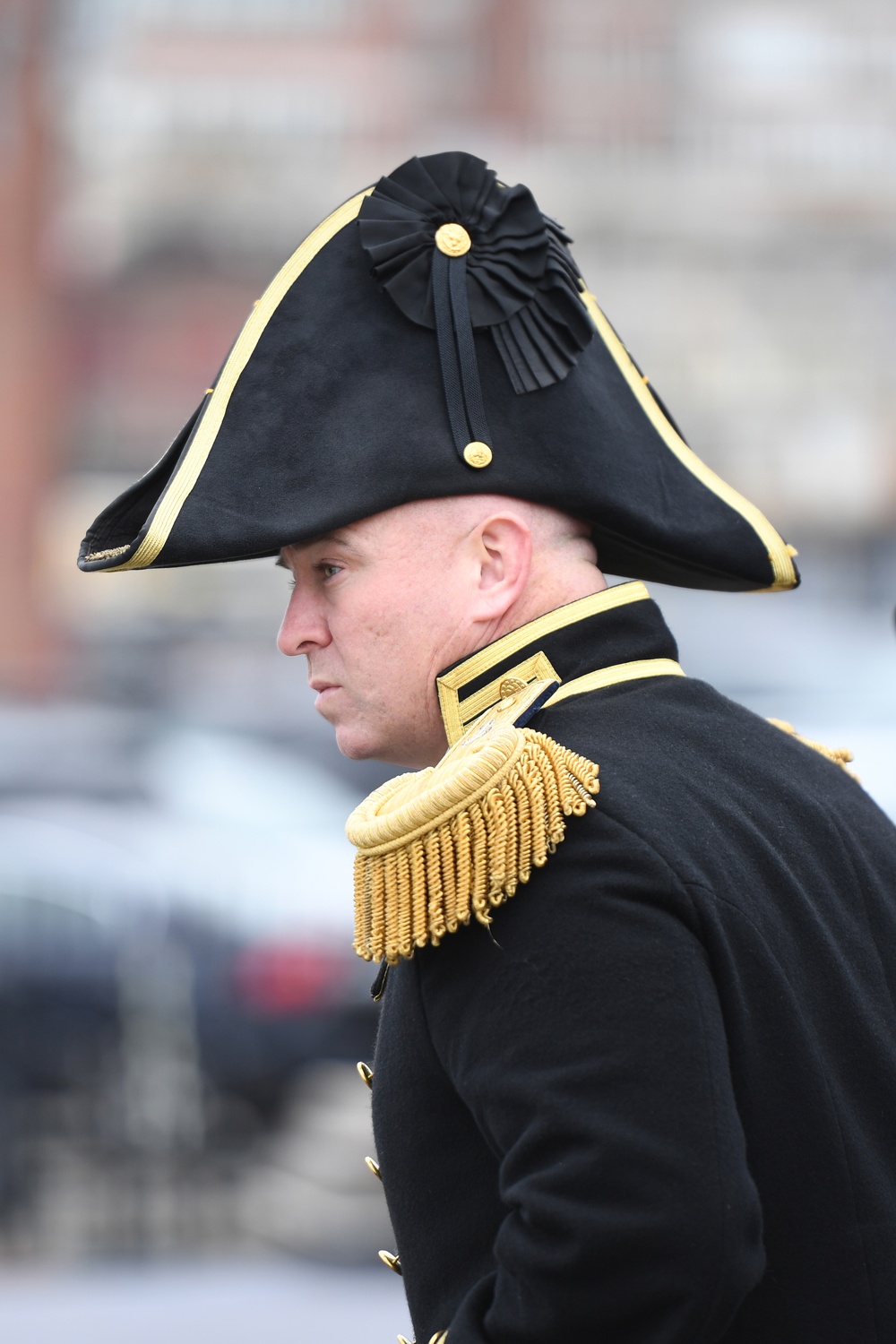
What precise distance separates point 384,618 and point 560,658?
0.20 meters

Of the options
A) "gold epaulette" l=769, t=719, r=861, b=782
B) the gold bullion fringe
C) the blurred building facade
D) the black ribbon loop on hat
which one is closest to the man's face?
the black ribbon loop on hat

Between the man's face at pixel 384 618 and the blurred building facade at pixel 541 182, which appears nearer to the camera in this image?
the man's face at pixel 384 618

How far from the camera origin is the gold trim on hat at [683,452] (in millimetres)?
2154

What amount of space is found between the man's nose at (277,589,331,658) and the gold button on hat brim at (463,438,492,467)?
0.25 m

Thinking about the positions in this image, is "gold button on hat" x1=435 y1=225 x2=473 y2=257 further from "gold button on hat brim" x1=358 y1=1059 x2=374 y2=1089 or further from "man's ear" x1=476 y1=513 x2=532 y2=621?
"gold button on hat brim" x1=358 y1=1059 x2=374 y2=1089

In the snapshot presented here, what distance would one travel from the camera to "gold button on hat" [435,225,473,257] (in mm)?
1960

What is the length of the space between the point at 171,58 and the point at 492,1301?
76.4ft

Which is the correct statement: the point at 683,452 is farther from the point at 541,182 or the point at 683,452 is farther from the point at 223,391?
the point at 541,182

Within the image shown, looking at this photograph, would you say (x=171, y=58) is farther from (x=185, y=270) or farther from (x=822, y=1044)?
(x=822, y=1044)

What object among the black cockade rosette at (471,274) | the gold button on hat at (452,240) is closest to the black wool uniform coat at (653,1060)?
the black cockade rosette at (471,274)

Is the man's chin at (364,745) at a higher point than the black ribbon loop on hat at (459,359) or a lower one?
lower

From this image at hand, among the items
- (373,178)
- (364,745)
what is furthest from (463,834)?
(373,178)

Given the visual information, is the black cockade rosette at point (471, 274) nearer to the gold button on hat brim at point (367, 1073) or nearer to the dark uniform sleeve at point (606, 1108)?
the dark uniform sleeve at point (606, 1108)

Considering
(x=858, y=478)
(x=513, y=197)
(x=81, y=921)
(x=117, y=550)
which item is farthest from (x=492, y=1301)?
(x=858, y=478)
